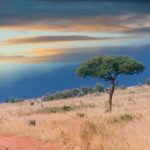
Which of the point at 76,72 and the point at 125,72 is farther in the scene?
the point at 76,72

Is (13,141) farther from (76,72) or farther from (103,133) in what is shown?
(76,72)

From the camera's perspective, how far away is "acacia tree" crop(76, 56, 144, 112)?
60353mm

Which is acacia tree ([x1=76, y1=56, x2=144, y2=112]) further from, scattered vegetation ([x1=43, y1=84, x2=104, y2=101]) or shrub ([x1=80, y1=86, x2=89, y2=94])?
shrub ([x1=80, y1=86, x2=89, y2=94])

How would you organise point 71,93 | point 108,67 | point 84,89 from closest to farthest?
point 108,67, point 71,93, point 84,89

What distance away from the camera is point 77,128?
1998 cm

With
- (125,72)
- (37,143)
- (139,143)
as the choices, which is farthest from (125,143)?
(125,72)

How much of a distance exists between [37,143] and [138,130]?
5.29 m

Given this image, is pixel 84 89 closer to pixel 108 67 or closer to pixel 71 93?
pixel 71 93

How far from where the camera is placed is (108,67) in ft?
197

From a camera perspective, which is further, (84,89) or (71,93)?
(84,89)

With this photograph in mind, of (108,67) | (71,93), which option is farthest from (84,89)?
(108,67)

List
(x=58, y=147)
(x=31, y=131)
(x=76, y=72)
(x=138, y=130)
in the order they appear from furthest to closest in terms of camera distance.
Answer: (x=76, y=72), (x=31, y=131), (x=58, y=147), (x=138, y=130)

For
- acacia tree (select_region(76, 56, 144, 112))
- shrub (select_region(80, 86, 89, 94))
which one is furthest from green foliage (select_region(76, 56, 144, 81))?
shrub (select_region(80, 86, 89, 94))

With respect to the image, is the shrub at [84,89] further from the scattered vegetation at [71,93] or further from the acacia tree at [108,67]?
the acacia tree at [108,67]
